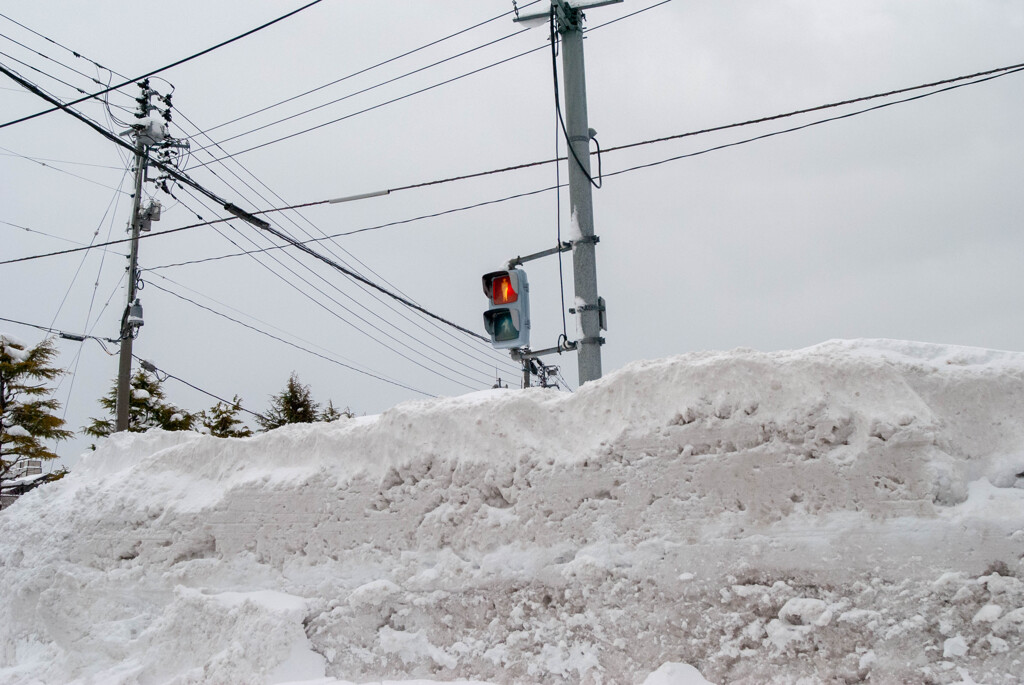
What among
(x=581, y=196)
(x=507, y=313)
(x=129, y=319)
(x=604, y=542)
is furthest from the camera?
(x=129, y=319)

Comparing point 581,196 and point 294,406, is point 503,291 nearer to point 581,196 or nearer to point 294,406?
point 581,196

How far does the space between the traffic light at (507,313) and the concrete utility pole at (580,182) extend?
2.86 feet

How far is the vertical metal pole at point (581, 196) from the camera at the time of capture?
776 centimetres

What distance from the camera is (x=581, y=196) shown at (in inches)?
314

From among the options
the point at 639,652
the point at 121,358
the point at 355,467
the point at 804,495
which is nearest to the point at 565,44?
the point at 355,467

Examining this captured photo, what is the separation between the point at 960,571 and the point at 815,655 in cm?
83

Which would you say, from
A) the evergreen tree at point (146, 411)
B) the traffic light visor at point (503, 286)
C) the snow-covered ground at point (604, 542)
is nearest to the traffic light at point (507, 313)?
the traffic light visor at point (503, 286)

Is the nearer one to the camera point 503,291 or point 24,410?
point 503,291

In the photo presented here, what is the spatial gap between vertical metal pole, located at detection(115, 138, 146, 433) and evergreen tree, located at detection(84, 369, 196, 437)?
1169 centimetres

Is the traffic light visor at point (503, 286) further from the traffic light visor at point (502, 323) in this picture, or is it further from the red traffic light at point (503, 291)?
the traffic light visor at point (502, 323)

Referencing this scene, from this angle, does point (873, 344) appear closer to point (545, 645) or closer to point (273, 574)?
point (545, 645)

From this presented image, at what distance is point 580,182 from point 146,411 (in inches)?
1092

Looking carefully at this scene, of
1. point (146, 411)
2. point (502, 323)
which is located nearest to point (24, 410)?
point (146, 411)

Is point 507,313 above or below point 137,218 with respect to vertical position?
below
